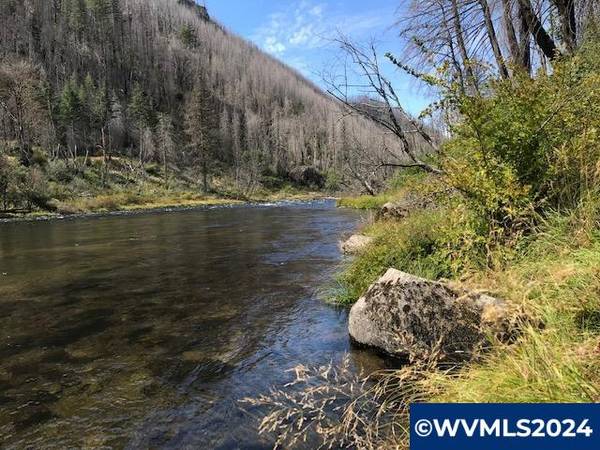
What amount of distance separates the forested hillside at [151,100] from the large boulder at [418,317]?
39.0 meters

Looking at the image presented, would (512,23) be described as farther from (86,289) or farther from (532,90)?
(86,289)

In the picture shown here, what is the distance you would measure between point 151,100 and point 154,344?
349ft

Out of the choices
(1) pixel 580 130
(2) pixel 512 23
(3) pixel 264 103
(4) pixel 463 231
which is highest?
(3) pixel 264 103

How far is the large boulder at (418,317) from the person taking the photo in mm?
4855

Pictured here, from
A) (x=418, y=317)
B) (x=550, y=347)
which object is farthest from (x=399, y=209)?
(x=550, y=347)

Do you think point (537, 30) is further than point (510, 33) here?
No

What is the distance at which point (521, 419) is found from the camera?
77.1 inches

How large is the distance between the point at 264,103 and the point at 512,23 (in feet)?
410

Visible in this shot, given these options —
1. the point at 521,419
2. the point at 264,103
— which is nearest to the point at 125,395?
the point at 521,419

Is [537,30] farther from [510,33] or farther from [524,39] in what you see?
[510,33]

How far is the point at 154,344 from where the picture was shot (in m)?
6.59

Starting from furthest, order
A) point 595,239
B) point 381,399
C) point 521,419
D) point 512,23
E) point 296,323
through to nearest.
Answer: point 512,23
point 296,323
point 381,399
point 595,239
point 521,419

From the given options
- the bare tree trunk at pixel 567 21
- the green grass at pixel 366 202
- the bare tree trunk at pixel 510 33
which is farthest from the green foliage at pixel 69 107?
the bare tree trunk at pixel 567 21

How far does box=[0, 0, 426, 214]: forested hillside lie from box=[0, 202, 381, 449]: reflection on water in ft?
105
